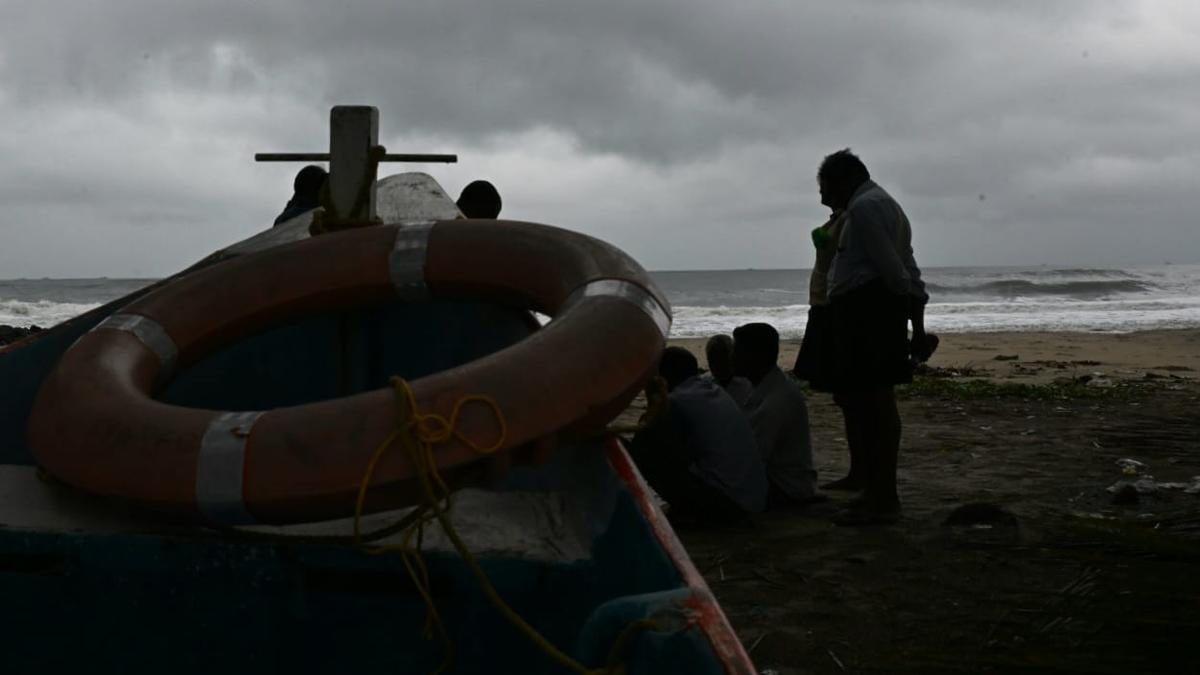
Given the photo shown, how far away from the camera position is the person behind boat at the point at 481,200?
5.07 m

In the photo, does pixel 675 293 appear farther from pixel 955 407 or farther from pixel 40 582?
pixel 40 582

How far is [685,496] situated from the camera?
4.55 metres

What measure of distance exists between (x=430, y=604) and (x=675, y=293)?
39.3 meters

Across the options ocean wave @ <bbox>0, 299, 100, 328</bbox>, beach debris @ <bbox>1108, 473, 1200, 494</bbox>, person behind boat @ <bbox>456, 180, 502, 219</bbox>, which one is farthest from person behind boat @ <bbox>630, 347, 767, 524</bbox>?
ocean wave @ <bbox>0, 299, 100, 328</bbox>

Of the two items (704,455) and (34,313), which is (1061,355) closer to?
(704,455)

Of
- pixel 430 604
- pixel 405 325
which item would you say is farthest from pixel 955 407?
pixel 430 604

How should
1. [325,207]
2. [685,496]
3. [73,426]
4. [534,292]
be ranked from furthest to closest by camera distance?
[685,496] → [325,207] → [534,292] → [73,426]

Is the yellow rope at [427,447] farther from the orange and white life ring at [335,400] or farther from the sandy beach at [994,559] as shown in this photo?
the sandy beach at [994,559]

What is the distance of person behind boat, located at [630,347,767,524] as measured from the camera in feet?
14.7

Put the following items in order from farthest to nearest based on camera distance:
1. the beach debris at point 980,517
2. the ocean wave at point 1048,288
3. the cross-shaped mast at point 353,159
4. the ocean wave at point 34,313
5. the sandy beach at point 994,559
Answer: the ocean wave at point 1048,288, the ocean wave at point 34,313, the beach debris at point 980,517, the cross-shaped mast at point 353,159, the sandy beach at point 994,559

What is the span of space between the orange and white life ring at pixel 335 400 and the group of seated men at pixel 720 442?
1589 mm

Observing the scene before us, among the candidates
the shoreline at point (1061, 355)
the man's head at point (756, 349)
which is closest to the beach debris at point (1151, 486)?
the man's head at point (756, 349)

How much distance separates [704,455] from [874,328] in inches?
33.0

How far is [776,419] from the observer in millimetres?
4836
